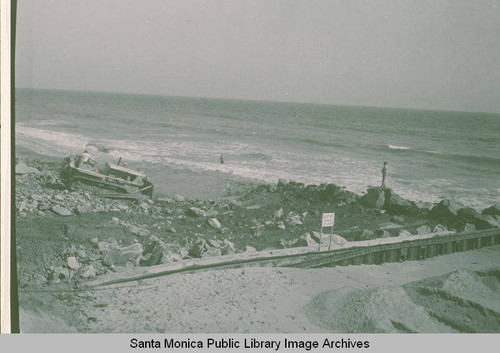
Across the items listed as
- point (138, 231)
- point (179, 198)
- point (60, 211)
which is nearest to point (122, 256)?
point (138, 231)

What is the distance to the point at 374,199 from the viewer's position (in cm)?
1282

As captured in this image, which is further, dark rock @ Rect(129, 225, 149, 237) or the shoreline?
dark rock @ Rect(129, 225, 149, 237)

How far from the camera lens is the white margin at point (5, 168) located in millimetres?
4984

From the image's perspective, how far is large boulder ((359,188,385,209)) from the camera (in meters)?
12.8

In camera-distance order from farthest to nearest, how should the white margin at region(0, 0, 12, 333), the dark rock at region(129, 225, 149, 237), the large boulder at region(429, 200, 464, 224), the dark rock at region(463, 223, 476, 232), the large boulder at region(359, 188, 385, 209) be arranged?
the large boulder at region(359, 188, 385, 209) → the large boulder at region(429, 200, 464, 224) → the dark rock at region(463, 223, 476, 232) → the dark rock at region(129, 225, 149, 237) → the white margin at region(0, 0, 12, 333)

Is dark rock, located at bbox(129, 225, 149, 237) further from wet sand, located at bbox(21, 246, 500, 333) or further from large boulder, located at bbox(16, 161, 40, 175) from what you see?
large boulder, located at bbox(16, 161, 40, 175)

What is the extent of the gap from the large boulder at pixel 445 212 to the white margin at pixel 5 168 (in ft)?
33.8

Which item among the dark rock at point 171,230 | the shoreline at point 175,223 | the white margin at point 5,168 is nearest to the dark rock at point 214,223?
the shoreline at point 175,223

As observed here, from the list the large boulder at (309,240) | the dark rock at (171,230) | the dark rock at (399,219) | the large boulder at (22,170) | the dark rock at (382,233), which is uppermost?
the large boulder at (22,170)

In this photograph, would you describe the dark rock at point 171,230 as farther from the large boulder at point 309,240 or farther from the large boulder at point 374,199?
the large boulder at point 374,199

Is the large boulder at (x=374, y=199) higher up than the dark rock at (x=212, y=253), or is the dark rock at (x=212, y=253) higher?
the large boulder at (x=374, y=199)

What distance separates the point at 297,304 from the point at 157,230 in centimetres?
454

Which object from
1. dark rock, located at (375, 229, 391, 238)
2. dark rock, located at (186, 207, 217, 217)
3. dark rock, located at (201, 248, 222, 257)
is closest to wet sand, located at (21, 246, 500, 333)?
dark rock, located at (201, 248, 222, 257)

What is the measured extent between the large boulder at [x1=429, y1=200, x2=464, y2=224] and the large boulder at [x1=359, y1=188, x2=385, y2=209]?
52.5 inches
